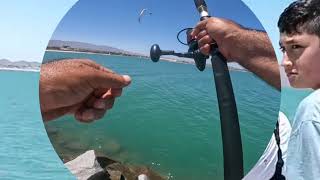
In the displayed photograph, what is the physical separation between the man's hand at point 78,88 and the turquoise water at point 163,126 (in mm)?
31

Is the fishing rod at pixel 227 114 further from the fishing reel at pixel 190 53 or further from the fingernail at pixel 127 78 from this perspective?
the fingernail at pixel 127 78

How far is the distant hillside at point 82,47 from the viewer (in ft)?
7.24

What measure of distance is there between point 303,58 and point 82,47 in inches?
32.8

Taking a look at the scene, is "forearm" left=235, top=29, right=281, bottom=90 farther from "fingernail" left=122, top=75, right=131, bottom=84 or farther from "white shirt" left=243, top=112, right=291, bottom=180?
"fingernail" left=122, top=75, right=131, bottom=84

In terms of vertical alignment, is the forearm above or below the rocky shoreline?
above

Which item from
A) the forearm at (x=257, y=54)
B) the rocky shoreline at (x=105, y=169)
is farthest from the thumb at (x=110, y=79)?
the forearm at (x=257, y=54)

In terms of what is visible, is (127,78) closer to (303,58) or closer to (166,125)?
(166,125)

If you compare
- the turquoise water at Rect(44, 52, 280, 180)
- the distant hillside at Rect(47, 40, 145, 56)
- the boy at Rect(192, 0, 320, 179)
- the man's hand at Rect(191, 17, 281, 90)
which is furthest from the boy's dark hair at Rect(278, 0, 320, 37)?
the distant hillside at Rect(47, 40, 145, 56)

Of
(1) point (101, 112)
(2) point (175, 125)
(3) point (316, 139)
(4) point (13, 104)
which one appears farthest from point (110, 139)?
(4) point (13, 104)

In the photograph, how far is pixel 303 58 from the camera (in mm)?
2152

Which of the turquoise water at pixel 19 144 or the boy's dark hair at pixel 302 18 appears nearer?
the boy's dark hair at pixel 302 18

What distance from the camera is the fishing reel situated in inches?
87.0

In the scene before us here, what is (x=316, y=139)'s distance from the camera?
189cm

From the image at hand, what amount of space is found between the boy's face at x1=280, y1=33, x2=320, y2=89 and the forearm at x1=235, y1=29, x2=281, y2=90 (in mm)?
62
